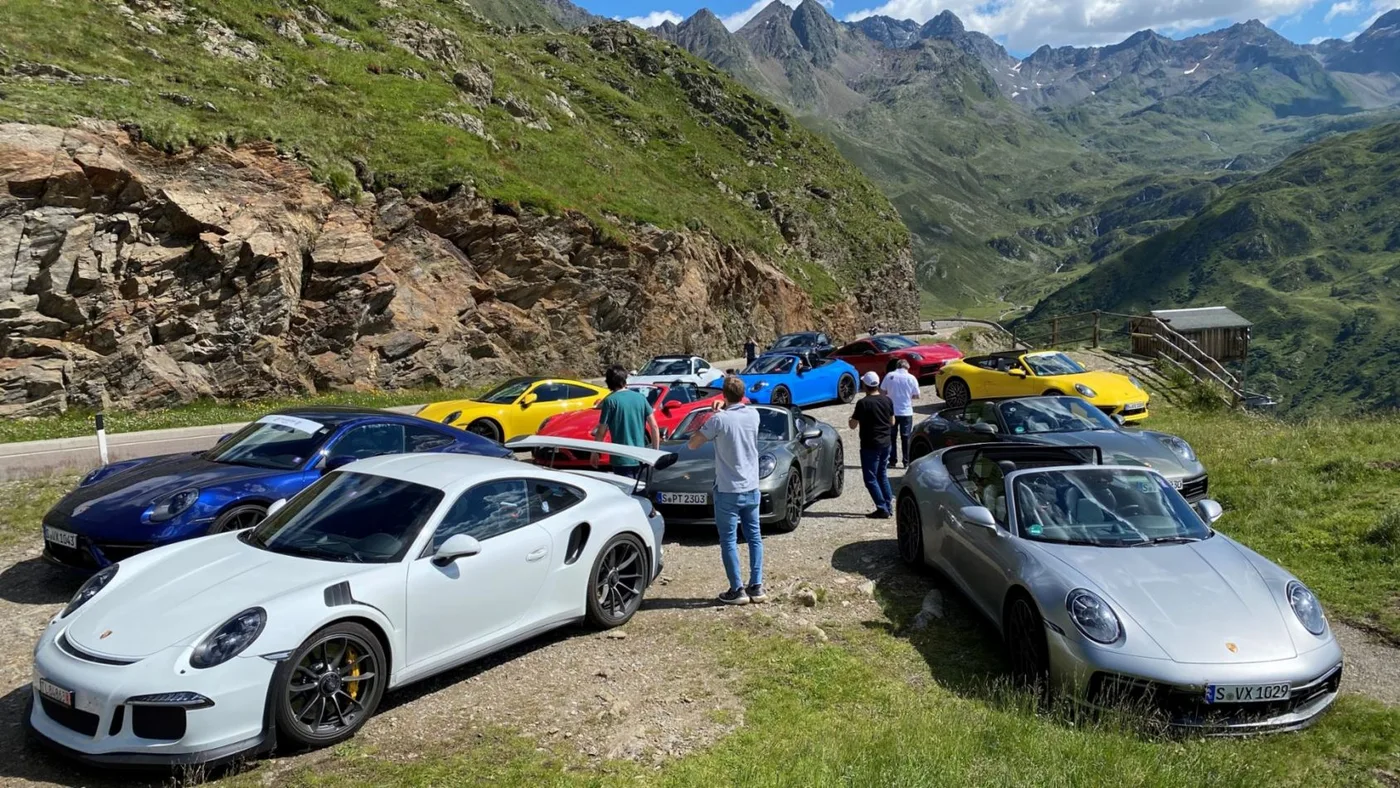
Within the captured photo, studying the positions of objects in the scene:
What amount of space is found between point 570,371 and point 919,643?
2347cm

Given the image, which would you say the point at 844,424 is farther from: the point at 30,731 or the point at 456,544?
the point at 30,731

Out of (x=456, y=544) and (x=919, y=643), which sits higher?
(x=456, y=544)

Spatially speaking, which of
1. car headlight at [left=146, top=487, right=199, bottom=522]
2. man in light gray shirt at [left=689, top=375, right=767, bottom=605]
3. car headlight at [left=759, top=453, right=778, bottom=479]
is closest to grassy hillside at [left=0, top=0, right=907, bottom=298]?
car headlight at [left=146, top=487, right=199, bottom=522]

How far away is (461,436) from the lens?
9.41 metres

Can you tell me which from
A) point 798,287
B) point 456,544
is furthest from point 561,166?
point 456,544

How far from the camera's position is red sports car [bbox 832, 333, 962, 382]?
22.4 metres

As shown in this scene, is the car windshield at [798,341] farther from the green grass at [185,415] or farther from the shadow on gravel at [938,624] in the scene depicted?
the shadow on gravel at [938,624]

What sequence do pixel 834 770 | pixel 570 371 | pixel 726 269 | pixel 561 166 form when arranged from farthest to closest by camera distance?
pixel 726 269 → pixel 561 166 → pixel 570 371 → pixel 834 770

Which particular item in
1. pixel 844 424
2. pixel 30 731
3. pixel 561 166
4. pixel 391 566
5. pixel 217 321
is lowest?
pixel 844 424

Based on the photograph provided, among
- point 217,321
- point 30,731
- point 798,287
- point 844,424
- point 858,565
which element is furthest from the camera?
point 798,287

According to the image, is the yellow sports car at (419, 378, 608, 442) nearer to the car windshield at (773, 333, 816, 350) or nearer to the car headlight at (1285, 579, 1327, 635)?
the car headlight at (1285, 579, 1327, 635)

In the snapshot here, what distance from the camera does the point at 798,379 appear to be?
63.3 ft

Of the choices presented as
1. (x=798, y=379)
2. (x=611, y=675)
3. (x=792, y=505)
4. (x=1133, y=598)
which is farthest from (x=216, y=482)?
(x=798, y=379)

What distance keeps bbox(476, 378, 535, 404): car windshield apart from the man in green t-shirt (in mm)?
6306
